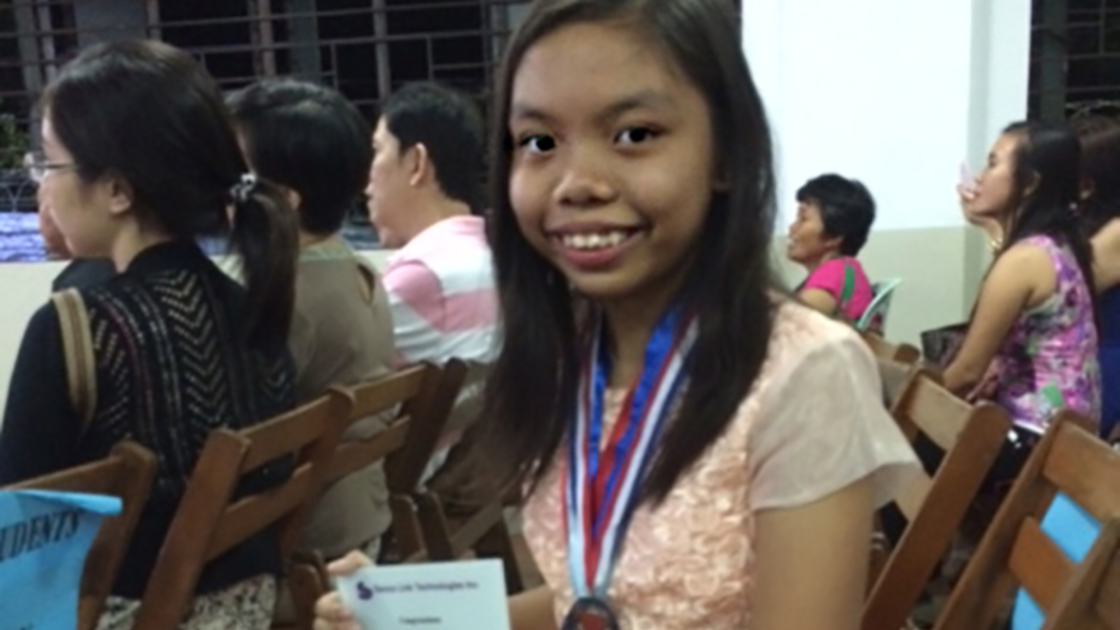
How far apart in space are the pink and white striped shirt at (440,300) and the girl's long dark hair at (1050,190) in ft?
3.53

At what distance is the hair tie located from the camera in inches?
51.4

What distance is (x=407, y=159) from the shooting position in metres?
2.11

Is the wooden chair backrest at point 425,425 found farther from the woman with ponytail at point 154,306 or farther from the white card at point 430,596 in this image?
the white card at point 430,596

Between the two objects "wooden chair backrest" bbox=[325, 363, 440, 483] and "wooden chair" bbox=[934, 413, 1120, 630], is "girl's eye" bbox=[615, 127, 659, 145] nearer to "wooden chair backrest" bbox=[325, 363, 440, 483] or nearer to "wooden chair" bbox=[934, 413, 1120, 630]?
"wooden chair" bbox=[934, 413, 1120, 630]

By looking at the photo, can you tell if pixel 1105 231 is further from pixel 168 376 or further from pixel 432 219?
pixel 168 376

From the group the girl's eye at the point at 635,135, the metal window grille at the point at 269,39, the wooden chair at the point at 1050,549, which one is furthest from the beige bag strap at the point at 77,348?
the metal window grille at the point at 269,39

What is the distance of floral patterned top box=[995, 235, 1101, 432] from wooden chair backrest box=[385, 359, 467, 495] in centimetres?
112

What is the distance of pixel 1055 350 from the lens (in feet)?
7.00

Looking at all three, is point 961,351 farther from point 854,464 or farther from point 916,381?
point 854,464

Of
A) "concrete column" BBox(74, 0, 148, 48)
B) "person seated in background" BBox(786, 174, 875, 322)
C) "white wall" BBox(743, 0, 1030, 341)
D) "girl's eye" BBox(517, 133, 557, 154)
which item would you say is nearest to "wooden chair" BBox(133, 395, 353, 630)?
"girl's eye" BBox(517, 133, 557, 154)

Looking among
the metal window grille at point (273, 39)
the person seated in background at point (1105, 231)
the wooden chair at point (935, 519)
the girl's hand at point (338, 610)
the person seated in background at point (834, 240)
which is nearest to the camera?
the girl's hand at point (338, 610)

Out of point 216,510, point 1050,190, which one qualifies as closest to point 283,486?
point 216,510

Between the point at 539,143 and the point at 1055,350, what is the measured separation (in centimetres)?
174

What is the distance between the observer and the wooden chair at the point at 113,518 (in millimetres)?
1021
